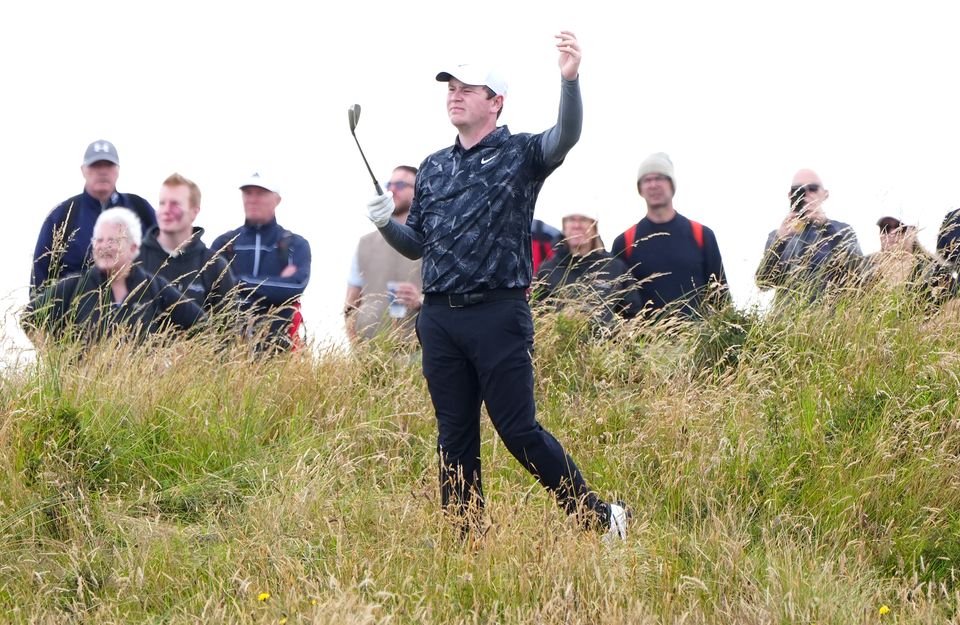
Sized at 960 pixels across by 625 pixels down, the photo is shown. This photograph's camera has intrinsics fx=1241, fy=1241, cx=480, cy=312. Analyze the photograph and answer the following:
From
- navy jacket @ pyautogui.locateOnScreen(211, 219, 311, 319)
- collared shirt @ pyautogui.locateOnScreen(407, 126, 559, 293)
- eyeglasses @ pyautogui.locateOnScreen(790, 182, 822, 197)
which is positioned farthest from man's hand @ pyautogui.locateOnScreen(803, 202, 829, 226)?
collared shirt @ pyautogui.locateOnScreen(407, 126, 559, 293)

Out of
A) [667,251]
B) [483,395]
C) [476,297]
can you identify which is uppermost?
[667,251]

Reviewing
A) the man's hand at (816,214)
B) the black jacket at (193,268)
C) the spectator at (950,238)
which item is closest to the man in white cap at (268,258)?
the black jacket at (193,268)

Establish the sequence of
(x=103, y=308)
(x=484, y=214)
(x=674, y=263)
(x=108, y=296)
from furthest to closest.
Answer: (x=674, y=263), (x=103, y=308), (x=108, y=296), (x=484, y=214)

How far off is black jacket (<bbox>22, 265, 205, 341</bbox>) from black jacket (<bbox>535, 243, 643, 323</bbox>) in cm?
268

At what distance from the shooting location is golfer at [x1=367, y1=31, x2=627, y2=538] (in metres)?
5.99

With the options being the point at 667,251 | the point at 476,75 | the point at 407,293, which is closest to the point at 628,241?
the point at 667,251

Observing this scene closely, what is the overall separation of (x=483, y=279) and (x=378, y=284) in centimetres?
371

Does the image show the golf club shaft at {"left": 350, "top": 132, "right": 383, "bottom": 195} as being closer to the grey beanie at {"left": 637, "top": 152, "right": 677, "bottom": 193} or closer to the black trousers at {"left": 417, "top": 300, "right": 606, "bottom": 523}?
the black trousers at {"left": 417, "top": 300, "right": 606, "bottom": 523}

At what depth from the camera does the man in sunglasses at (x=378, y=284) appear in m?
9.44

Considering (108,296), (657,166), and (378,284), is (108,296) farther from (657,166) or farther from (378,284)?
(657,166)

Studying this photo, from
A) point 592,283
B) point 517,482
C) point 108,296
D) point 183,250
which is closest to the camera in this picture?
point 517,482

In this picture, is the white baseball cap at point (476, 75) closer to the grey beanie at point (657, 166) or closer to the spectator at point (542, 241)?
the grey beanie at point (657, 166)

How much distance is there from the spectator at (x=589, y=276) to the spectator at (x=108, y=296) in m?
2.84

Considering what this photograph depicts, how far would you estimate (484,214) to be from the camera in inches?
239
